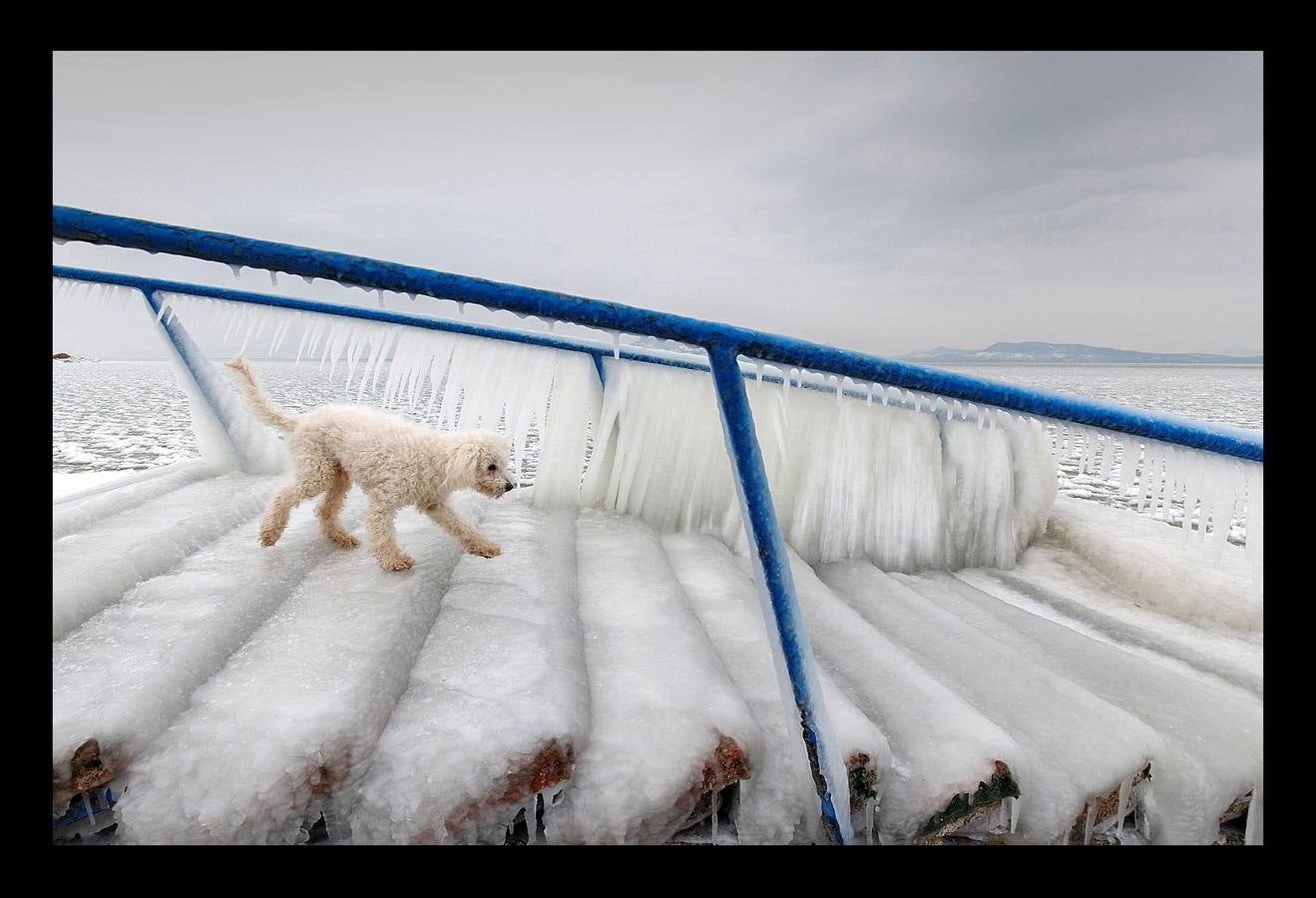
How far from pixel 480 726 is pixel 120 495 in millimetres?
2172

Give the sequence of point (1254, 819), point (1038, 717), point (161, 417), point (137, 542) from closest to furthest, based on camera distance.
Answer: point (1254, 819), point (1038, 717), point (137, 542), point (161, 417)

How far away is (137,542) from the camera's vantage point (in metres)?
1.73

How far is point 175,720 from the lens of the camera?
106cm

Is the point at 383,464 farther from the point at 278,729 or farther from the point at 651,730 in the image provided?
the point at 651,730

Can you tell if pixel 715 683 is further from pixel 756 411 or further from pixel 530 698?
pixel 756 411

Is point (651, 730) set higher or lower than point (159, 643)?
lower

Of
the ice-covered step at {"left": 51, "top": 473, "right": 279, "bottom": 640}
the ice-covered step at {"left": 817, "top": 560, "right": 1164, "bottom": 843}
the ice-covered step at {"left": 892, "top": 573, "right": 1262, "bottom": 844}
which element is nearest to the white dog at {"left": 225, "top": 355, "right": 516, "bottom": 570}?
the ice-covered step at {"left": 51, "top": 473, "right": 279, "bottom": 640}

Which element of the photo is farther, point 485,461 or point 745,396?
point 485,461

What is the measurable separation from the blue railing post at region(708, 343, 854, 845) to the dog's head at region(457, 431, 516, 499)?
3.29 feet

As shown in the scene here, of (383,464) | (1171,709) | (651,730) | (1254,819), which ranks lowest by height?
(1254,819)

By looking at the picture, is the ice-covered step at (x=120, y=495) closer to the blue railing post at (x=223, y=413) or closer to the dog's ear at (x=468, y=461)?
the blue railing post at (x=223, y=413)

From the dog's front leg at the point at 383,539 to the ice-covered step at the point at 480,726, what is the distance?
10.0 inches

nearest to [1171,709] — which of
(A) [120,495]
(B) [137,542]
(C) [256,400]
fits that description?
(C) [256,400]

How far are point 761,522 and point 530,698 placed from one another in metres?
0.60
